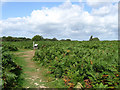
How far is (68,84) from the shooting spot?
4242 mm

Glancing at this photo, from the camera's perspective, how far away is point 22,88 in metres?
4.15

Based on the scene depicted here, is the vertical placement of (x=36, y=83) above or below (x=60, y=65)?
below

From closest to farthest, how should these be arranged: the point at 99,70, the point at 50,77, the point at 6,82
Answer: the point at 6,82
the point at 99,70
the point at 50,77

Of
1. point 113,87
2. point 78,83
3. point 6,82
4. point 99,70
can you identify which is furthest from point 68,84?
point 6,82

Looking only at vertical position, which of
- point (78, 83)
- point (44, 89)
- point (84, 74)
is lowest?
point (44, 89)

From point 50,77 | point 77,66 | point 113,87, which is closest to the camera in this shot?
point 113,87

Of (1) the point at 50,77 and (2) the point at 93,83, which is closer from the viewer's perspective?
(2) the point at 93,83

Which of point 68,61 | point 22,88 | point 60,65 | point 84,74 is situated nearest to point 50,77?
point 60,65

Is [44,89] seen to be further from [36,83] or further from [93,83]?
[93,83]

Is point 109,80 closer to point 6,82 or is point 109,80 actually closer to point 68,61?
point 68,61

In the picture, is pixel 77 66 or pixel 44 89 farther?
pixel 77 66

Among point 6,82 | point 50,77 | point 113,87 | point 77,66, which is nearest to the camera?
point 113,87

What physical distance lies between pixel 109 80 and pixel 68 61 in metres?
2.12

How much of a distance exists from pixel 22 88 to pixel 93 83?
2.61 metres
